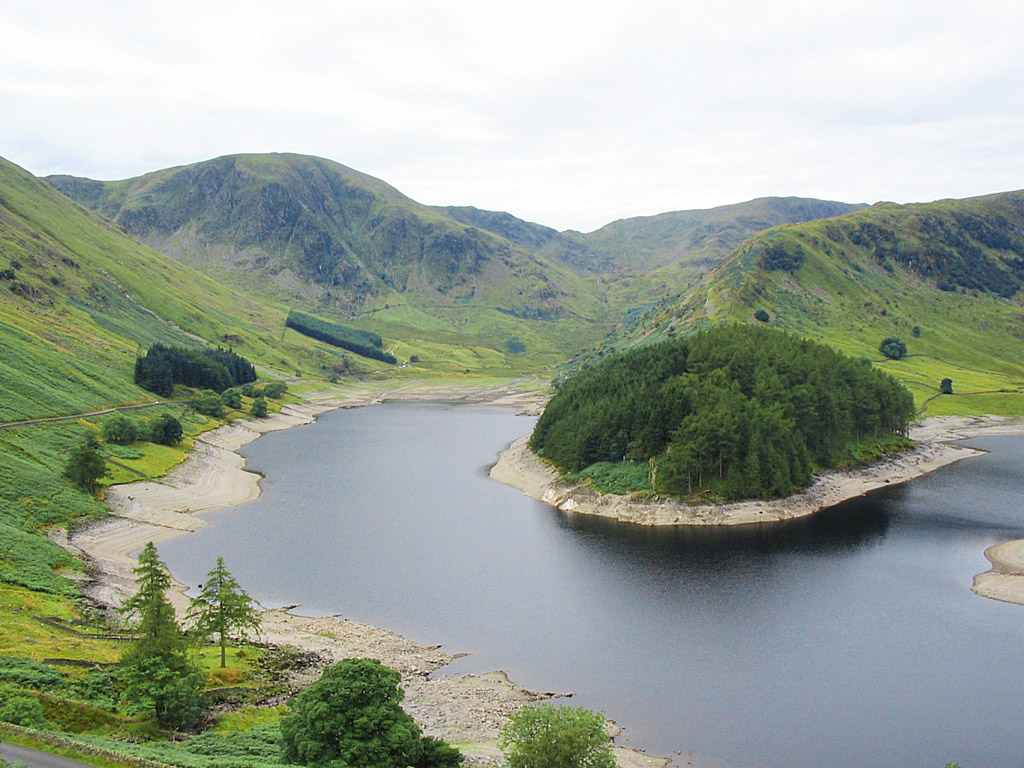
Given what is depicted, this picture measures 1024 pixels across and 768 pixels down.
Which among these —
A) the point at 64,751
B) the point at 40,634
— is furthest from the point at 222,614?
the point at 64,751

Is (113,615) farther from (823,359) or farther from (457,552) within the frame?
(823,359)

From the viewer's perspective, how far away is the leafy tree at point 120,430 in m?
127

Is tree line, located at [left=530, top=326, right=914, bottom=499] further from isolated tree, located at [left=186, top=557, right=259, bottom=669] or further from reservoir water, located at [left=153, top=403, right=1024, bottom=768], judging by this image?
isolated tree, located at [left=186, top=557, right=259, bottom=669]

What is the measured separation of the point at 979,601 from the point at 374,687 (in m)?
63.0

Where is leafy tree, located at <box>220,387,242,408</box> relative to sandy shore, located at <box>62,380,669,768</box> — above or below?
above

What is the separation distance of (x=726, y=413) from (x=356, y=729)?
78.5m

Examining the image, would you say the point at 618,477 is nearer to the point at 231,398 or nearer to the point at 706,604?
the point at 706,604

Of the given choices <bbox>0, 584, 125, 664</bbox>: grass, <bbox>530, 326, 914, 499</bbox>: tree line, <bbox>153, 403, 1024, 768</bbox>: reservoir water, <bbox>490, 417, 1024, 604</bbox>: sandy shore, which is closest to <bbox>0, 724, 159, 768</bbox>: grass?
<bbox>0, 584, 125, 664</bbox>: grass

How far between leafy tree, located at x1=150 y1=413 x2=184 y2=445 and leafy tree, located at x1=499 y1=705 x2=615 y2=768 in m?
120

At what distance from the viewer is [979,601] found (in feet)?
233

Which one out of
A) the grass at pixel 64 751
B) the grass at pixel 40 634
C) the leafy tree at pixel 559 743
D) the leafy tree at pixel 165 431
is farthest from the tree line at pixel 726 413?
the grass at pixel 64 751

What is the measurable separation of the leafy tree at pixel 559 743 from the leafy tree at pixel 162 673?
1985 centimetres

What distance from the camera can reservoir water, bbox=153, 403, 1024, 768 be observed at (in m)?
49.3

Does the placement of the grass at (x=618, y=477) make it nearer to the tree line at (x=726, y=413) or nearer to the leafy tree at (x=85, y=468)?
the tree line at (x=726, y=413)
